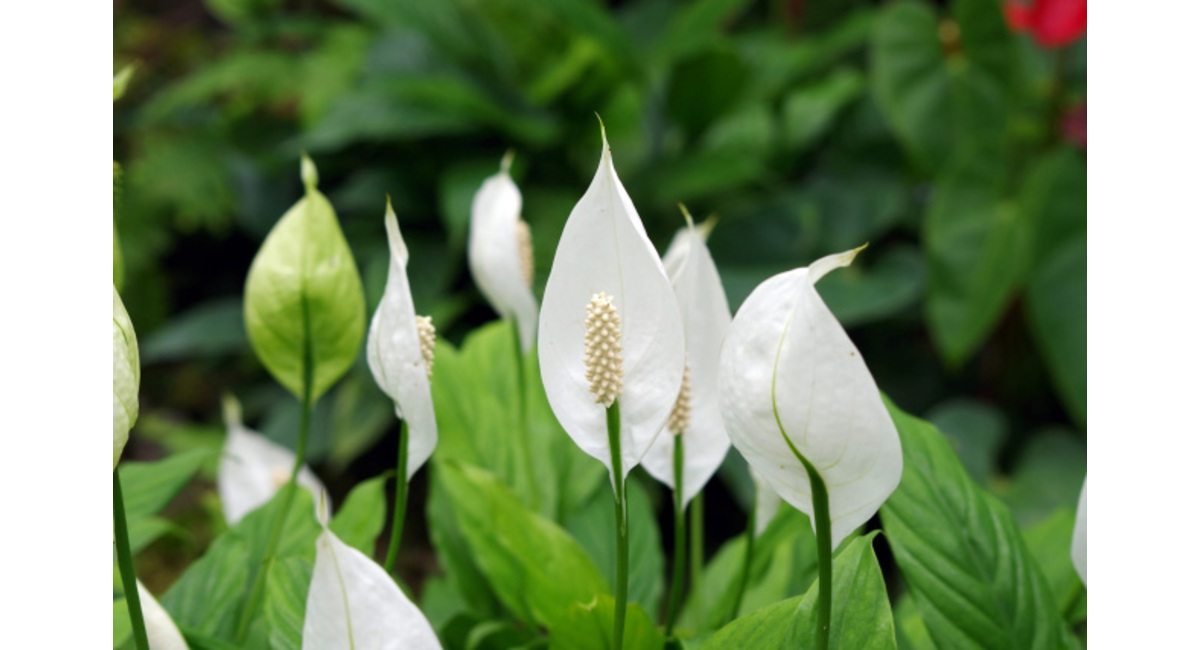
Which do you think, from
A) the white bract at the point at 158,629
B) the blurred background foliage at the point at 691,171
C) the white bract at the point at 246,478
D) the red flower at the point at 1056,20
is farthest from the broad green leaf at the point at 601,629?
the red flower at the point at 1056,20

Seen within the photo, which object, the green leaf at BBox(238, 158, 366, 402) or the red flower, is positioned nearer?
the green leaf at BBox(238, 158, 366, 402)

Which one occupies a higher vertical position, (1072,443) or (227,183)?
(227,183)

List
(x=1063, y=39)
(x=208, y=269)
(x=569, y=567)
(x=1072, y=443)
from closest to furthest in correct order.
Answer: (x=569, y=567), (x=1063, y=39), (x=1072, y=443), (x=208, y=269)

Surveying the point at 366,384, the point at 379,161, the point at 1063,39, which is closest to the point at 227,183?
the point at 379,161

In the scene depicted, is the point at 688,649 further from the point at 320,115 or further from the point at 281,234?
the point at 320,115

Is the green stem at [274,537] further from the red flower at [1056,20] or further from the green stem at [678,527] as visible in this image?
the red flower at [1056,20]

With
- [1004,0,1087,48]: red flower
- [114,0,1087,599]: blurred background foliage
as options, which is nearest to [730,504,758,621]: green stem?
[114,0,1087,599]: blurred background foliage

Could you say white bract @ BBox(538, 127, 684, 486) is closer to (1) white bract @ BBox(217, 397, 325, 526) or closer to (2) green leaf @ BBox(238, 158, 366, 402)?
(2) green leaf @ BBox(238, 158, 366, 402)

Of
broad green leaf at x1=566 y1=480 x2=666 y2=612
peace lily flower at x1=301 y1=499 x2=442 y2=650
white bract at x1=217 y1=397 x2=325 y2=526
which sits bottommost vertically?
broad green leaf at x1=566 y1=480 x2=666 y2=612
